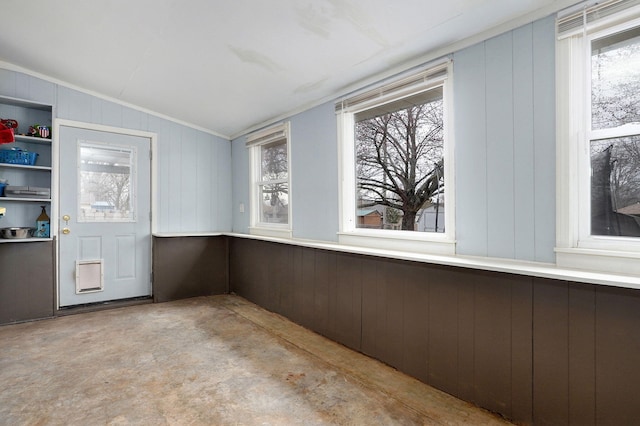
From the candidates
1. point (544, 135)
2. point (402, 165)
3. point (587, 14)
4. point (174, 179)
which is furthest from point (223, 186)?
point (587, 14)

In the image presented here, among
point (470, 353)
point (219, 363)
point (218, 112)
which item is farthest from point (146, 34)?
point (470, 353)

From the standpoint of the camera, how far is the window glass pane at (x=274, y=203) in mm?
4180

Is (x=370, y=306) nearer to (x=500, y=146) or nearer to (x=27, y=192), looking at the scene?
(x=500, y=146)

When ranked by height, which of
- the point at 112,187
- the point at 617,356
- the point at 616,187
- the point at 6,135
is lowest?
the point at 617,356

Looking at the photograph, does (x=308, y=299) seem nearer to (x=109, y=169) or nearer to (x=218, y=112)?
(x=218, y=112)

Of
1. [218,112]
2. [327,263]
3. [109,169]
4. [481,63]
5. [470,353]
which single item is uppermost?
[218,112]

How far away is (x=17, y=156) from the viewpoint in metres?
3.62

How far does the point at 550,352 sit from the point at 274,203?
3.23 m

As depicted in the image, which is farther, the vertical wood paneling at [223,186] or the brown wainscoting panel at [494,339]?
the vertical wood paneling at [223,186]

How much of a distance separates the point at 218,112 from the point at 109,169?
1.52 m

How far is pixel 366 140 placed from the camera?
10.1ft

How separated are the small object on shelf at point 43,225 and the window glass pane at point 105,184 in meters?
0.31

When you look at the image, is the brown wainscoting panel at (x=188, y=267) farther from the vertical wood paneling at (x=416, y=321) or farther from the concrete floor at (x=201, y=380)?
the vertical wood paneling at (x=416, y=321)

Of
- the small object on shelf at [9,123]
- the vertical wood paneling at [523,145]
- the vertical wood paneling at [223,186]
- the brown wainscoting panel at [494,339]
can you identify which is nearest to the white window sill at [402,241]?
the brown wainscoting panel at [494,339]
